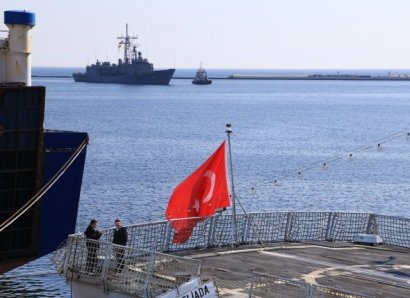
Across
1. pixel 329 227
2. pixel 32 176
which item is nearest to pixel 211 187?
pixel 32 176

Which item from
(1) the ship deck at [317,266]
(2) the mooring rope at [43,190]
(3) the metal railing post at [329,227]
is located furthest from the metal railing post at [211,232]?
(2) the mooring rope at [43,190]

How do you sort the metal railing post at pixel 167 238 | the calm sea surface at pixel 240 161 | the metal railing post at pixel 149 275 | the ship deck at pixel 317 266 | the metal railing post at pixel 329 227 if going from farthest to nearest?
the calm sea surface at pixel 240 161 → the metal railing post at pixel 329 227 → the metal railing post at pixel 167 238 → the ship deck at pixel 317 266 → the metal railing post at pixel 149 275

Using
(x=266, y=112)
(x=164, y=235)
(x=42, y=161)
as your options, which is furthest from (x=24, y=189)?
(x=266, y=112)

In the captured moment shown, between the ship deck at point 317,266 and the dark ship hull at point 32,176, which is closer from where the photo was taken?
the ship deck at point 317,266

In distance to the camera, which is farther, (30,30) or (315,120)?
(315,120)

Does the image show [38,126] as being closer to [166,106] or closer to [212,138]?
[212,138]

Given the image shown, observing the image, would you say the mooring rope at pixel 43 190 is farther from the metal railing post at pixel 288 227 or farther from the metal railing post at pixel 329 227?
the metal railing post at pixel 329 227

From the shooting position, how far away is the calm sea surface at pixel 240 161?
2245 inches

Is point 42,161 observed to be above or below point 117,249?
above

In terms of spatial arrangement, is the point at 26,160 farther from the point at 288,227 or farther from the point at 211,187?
the point at 288,227

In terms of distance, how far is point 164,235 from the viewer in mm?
25562

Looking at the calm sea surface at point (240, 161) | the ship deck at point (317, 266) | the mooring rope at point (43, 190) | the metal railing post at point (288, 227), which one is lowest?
the calm sea surface at point (240, 161)

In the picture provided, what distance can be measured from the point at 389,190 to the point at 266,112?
10387 centimetres

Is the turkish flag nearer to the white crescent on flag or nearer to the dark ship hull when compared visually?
the white crescent on flag
